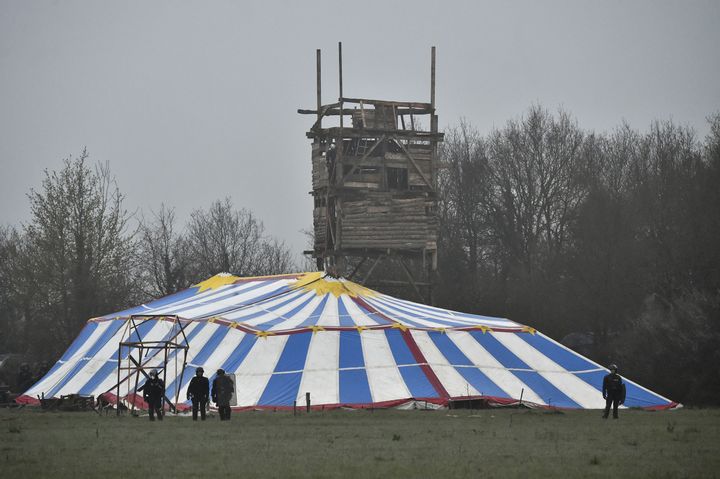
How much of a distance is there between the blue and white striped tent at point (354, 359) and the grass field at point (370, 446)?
182 centimetres

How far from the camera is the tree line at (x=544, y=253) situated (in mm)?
33938

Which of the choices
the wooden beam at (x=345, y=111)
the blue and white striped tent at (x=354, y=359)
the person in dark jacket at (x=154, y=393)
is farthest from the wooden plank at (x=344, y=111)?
the person in dark jacket at (x=154, y=393)

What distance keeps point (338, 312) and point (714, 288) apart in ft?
40.3

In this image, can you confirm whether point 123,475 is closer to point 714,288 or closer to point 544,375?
point 544,375

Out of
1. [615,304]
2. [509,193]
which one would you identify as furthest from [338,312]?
[509,193]

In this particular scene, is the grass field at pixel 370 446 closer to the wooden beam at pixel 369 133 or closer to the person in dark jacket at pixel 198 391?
the person in dark jacket at pixel 198 391

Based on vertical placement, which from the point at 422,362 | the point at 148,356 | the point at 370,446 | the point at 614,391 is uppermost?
the point at 148,356

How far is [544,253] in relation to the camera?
5134cm

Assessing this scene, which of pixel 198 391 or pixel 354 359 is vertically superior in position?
pixel 354 359

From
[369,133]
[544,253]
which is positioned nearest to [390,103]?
[369,133]

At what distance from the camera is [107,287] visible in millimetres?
40906

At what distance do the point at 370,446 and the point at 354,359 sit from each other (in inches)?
358

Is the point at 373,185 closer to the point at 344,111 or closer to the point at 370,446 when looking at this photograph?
the point at 344,111

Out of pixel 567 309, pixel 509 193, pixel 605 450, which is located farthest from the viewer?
pixel 509 193
